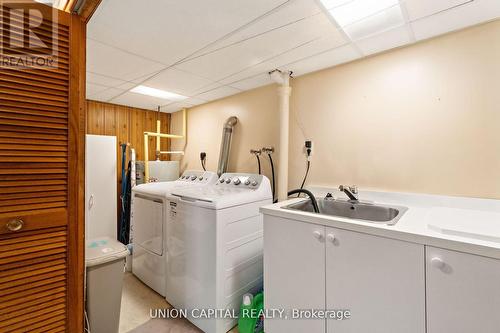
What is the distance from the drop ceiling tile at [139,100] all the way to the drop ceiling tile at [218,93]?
65 centimetres

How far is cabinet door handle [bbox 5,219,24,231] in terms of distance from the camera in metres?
0.93

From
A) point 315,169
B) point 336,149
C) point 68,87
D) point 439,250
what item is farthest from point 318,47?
point 68,87

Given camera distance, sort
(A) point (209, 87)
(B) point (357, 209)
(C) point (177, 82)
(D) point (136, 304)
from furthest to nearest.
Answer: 1. (A) point (209, 87)
2. (C) point (177, 82)
3. (D) point (136, 304)
4. (B) point (357, 209)

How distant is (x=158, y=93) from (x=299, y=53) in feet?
6.41

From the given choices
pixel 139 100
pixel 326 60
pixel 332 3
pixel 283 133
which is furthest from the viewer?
pixel 139 100

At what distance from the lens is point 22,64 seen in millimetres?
957

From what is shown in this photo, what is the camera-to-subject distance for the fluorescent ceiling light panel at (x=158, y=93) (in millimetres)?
2794

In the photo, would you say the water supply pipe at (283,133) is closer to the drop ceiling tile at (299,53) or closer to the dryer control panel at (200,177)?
the drop ceiling tile at (299,53)

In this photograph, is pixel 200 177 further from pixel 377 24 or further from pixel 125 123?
pixel 377 24

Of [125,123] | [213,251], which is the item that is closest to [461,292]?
[213,251]

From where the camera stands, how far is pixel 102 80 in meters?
2.47

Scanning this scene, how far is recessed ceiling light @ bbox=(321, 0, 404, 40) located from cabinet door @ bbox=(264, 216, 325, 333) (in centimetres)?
131


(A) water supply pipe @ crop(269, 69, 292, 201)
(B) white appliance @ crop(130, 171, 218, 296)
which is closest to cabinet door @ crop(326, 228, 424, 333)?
(A) water supply pipe @ crop(269, 69, 292, 201)

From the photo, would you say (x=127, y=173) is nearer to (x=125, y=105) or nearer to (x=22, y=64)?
(x=125, y=105)
